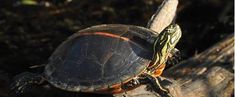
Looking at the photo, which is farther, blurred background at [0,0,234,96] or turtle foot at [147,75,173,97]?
blurred background at [0,0,234,96]

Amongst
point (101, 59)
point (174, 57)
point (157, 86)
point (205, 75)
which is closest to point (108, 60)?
point (101, 59)

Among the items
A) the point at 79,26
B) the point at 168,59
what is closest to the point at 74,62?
the point at 168,59

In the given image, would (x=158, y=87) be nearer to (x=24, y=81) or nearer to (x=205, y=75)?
(x=205, y=75)

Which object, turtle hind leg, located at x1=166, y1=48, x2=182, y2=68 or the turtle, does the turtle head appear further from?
turtle hind leg, located at x1=166, y1=48, x2=182, y2=68

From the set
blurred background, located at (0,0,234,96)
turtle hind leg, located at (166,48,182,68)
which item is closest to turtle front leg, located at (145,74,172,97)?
turtle hind leg, located at (166,48,182,68)

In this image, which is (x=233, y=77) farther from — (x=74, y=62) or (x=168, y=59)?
(x=74, y=62)

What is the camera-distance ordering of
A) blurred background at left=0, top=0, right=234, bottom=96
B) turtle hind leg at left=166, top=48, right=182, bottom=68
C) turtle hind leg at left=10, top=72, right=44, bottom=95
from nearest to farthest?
turtle hind leg at left=10, top=72, right=44, bottom=95 < turtle hind leg at left=166, top=48, right=182, bottom=68 < blurred background at left=0, top=0, right=234, bottom=96

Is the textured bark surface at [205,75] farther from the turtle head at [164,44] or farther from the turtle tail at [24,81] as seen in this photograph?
the turtle tail at [24,81]
